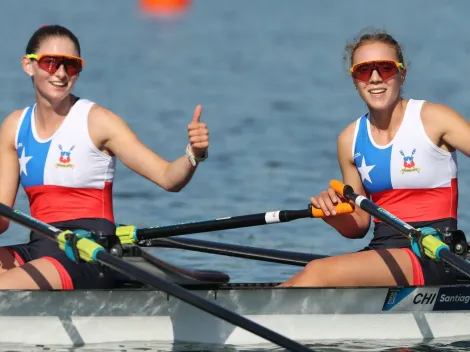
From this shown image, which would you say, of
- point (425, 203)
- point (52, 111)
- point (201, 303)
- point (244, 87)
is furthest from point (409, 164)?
point (244, 87)

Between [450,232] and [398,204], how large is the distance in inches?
22.3

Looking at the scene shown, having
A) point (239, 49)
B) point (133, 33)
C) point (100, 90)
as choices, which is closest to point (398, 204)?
point (100, 90)

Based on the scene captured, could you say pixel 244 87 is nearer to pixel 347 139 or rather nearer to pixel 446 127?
pixel 347 139

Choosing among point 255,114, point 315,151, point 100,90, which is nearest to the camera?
point 315,151

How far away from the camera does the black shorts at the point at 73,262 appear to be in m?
8.15

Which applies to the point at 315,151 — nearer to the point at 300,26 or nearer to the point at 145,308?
the point at 145,308

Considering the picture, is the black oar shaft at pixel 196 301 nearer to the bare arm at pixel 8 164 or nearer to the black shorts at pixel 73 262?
the black shorts at pixel 73 262

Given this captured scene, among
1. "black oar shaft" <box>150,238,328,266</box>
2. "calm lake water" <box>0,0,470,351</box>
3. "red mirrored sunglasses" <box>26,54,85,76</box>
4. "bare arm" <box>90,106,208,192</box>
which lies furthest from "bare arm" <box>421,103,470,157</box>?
"red mirrored sunglasses" <box>26,54,85,76</box>

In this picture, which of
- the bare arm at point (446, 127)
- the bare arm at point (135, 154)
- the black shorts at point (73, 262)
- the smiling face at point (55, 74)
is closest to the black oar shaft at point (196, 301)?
the black shorts at point (73, 262)

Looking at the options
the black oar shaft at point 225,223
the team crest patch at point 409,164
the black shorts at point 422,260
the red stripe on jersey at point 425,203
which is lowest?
the black shorts at point 422,260

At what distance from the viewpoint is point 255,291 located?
825 centimetres

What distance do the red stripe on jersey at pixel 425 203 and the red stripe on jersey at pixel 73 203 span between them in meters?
1.81

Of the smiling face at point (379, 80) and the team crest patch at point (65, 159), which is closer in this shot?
the team crest patch at point (65, 159)

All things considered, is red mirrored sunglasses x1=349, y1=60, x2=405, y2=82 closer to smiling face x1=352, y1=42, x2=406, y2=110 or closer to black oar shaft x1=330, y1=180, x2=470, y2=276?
smiling face x1=352, y1=42, x2=406, y2=110
